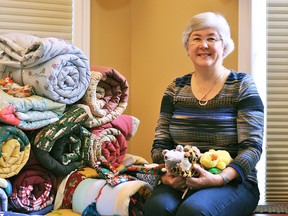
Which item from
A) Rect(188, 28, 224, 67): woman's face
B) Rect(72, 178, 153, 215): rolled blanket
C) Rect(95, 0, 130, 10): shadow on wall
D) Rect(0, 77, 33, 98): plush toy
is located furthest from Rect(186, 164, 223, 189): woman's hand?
Rect(95, 0, 130, 10): shadow on wall

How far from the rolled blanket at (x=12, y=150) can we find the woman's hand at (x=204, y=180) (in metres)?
0.76

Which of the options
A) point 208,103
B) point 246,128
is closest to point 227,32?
point 208,103

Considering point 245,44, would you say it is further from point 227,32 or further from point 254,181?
point 254,181

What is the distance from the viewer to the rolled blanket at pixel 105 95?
219 centimetres

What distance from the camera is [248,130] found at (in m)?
1.78

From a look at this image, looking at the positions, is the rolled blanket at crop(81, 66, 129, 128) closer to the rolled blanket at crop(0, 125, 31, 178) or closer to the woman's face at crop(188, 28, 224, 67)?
the rolled blanket at crop(0, 125, 31, 178)

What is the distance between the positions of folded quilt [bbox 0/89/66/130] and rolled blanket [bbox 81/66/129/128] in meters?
0.19

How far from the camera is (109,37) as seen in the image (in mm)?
2779

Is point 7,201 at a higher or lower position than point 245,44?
lower

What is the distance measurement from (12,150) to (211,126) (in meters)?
0.88

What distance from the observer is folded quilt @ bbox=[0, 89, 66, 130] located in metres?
1.86

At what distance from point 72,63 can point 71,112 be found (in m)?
0.25

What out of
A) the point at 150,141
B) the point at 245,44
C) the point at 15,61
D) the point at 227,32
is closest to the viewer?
the point at 227,32

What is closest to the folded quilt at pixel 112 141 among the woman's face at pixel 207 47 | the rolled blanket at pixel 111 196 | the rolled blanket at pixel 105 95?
the rolled blanket at pixel 105 95
